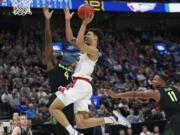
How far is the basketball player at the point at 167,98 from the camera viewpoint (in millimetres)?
7859

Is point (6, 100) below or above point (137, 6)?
below

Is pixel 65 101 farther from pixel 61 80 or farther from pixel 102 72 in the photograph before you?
pixel 102 72

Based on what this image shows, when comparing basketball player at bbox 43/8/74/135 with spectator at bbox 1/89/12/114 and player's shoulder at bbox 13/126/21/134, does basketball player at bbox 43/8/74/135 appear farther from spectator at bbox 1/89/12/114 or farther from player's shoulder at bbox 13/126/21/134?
spectator at bbox 1/89/12/114

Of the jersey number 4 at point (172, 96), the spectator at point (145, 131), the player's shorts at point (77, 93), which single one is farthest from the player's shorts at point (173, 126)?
the spectator at point (145, 131)

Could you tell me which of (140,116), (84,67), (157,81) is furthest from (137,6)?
(84,67)

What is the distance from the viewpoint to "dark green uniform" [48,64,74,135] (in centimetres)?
800

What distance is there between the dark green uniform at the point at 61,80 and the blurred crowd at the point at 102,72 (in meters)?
7.20

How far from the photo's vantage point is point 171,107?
8.02 m

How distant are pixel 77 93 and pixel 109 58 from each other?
14.7 m

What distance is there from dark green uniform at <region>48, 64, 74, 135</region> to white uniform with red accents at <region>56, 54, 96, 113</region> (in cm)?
24

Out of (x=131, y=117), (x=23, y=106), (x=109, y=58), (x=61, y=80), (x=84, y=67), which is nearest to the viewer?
(x=84, y=67)

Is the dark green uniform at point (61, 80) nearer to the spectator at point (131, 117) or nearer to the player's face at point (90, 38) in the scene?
the player's face at point (90, 38)

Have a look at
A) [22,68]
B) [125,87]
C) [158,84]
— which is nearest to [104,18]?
[125,87]

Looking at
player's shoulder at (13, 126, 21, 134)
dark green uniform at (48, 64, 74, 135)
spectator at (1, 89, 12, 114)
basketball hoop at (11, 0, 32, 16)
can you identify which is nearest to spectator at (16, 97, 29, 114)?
spectator at (1, 89, 12, 114)
